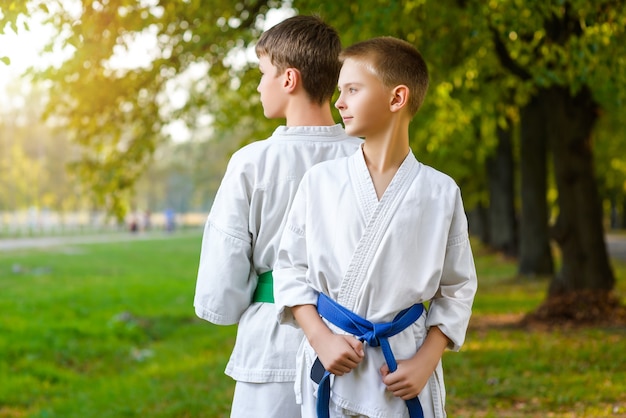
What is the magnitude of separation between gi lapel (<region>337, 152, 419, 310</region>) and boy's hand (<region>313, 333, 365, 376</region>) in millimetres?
107

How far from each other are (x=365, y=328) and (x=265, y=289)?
58 cm

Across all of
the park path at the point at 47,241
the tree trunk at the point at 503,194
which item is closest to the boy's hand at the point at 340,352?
the tree trunk at the point at 503,194

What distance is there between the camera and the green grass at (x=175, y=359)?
681 centimetres

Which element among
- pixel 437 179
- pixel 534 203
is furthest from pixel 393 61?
pixel 534 203

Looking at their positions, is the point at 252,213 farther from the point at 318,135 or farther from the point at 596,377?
the point at 596,377

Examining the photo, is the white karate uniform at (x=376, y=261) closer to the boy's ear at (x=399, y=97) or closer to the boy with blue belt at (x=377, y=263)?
the boy with blue belt at (x=377, y=263)

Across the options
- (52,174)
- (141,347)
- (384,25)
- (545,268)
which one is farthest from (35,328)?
(52,174)

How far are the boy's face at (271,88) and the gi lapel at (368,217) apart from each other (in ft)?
1.76

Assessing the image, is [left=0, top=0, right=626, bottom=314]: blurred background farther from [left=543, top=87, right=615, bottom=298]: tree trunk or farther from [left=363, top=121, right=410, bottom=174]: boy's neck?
[left=363, top=121, right=410, bottom=174]: boy's neck

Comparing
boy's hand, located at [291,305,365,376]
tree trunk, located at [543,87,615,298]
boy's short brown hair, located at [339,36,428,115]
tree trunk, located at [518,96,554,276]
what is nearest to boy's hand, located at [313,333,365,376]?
boy's hand, located at [291,305,365,376]

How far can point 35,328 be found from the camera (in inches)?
425

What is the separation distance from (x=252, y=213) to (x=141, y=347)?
27.5 ft

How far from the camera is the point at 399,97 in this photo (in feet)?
8.23

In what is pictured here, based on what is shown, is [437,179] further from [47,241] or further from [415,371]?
[47,241]
